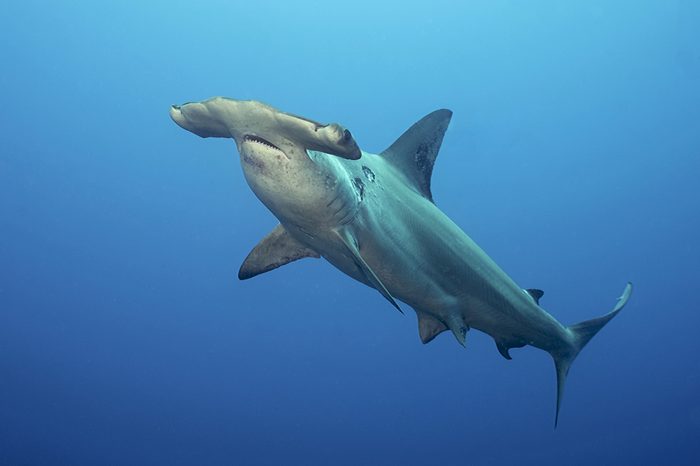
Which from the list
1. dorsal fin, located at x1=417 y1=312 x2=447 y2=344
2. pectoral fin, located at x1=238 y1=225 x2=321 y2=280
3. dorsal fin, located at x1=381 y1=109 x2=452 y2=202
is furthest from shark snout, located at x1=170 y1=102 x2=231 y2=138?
dorsal fin, located at x1=417 y1=312 x2=447 y2=344

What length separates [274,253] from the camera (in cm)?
482

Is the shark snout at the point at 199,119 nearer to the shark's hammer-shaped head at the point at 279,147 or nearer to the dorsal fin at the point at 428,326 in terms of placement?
the shark's hammer-shaped head at the point at 279,147

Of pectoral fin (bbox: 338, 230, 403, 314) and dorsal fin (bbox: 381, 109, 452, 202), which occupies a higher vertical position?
dorsal fin (bbox: 381, 109, 452, 202)

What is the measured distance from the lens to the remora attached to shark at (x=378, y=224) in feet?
10.4

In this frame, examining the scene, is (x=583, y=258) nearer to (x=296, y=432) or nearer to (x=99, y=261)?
(x=296, y=432)

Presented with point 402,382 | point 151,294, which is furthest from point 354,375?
point 151,294

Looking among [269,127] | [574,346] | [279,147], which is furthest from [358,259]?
[574,346]

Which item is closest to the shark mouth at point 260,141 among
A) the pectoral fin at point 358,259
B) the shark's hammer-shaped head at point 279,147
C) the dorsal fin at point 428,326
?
the shark's hammer-shaped head at point 279,147

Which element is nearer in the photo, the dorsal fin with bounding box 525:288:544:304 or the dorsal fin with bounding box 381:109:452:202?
the dorsal fin with bounding box 381:109:452:202

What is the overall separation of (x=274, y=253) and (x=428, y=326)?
5.59 feet

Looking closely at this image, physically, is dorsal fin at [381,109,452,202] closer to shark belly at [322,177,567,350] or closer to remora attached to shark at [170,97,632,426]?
remora attached to shark at [170,97,632,426]

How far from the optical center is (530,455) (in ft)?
116

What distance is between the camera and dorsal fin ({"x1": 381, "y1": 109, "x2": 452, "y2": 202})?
4957 millimetres

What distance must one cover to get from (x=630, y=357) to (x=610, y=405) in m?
4.68
